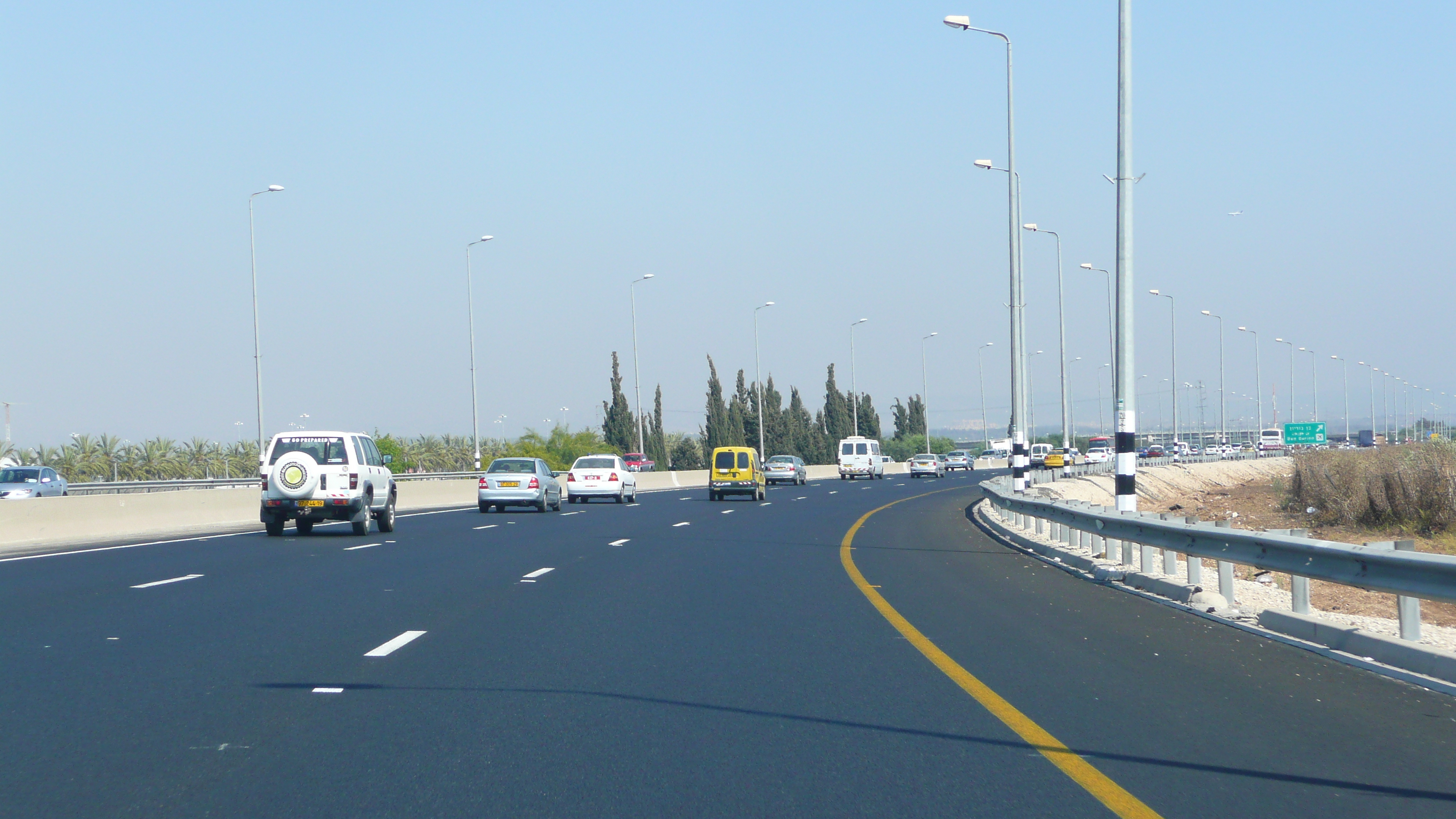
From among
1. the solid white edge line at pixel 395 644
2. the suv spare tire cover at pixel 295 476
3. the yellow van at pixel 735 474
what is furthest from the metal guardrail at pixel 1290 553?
the yellow van at pixel 735 474

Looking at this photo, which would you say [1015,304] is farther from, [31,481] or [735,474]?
[31,481]

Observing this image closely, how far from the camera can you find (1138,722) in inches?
315

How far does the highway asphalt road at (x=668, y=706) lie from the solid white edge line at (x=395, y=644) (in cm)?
6

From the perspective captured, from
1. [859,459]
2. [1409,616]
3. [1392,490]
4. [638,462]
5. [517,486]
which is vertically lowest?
[638,462]

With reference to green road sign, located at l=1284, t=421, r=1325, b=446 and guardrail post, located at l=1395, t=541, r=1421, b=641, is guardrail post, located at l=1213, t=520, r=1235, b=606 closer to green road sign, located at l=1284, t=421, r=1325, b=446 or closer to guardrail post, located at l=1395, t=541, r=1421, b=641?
guardrail post, located at l=1395, t=541, r=1421, b=641

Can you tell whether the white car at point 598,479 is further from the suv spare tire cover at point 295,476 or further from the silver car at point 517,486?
the suv spare tire cover at point 295,476

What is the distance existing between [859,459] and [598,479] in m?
35.2

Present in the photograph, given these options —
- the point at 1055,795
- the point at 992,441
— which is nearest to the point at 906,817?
the point at 1055,795

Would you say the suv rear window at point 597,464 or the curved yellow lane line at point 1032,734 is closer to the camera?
the curved yellow lane line at point 1032,734

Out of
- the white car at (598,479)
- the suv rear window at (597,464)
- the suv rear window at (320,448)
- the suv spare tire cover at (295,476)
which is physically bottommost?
the white car at (598,479)

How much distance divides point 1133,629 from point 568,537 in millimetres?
15808

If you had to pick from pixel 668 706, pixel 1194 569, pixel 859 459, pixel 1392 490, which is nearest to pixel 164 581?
pixel 668 706

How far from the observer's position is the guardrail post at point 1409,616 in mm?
9969

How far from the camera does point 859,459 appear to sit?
79625 mm
